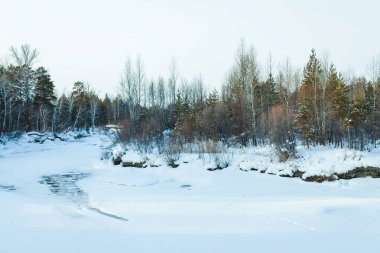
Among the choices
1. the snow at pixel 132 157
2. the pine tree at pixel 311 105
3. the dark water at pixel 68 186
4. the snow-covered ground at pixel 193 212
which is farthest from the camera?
the pine tree at pixel 311 105

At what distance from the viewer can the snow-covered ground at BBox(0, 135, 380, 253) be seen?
6.70 metres

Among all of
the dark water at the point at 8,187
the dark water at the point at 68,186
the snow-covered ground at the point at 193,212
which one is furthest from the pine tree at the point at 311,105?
the dark water at the point at 8,187

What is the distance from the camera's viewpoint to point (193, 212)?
9688 millimetres

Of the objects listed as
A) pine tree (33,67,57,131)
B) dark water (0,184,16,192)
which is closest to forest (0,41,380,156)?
pine tree (33,67,57,131)

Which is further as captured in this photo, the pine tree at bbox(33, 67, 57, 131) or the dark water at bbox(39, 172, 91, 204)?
the pine tree at bbox(33, 67, 57, 131)

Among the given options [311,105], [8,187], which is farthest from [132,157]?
[311,105]

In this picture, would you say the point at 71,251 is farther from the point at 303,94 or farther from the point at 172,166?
the point at 303,94

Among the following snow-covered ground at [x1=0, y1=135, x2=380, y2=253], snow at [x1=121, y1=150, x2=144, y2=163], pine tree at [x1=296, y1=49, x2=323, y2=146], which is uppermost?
pine tree at [x1=296, y1=49, x2=323, y2=146]

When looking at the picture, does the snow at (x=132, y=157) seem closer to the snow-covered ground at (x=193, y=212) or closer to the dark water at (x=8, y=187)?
the snow-covered ground at (x=193, y=212)

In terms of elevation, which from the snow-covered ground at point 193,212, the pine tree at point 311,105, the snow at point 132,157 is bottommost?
the snow-covered ground at point 193,212

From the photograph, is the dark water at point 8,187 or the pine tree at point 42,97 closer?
the dark water at point 8,187

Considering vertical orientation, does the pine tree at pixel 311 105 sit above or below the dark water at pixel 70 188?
above

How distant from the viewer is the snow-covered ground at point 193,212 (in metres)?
6.70

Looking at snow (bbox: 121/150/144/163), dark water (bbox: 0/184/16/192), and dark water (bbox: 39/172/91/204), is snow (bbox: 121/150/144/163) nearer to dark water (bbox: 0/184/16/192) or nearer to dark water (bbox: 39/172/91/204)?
dark water (bbox: 39/172/91/204)
